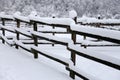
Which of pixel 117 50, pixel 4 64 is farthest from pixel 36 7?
pixel 4 64

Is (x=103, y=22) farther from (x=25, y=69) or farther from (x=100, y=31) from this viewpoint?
(x=100, y=31)

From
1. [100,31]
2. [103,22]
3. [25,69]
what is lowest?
[25,69]

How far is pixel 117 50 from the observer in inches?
498

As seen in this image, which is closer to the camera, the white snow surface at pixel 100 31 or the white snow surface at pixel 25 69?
the white snow surface at pixel 100 31

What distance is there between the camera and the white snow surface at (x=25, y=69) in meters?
6.66

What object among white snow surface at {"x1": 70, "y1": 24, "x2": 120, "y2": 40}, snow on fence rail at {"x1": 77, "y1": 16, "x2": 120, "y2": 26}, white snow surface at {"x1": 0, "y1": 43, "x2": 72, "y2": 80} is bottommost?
white snow surface at {"x1": 0, "y1": 43, "x2": 72, "y2": 80}

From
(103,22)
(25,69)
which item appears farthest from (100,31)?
(103,22)

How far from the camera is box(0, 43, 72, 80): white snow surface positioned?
21.9 ft

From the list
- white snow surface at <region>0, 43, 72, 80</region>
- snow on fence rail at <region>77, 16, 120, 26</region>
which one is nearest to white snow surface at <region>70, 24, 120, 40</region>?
white snow surface at <region>0, 43, 72, 80</region>

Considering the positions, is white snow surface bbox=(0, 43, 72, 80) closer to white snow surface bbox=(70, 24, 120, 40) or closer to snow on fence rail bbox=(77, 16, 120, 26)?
white snow surface bbox=(70, 24, 120, 40)

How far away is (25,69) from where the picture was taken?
24.3 ft

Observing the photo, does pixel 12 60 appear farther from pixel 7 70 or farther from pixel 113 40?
pixel 113 40

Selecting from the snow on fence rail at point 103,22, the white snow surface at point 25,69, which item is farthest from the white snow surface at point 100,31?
the snow on fence rail at point 103,22

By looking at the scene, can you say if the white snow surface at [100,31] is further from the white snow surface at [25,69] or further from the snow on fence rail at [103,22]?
the snow on fence rail at [103,22]
